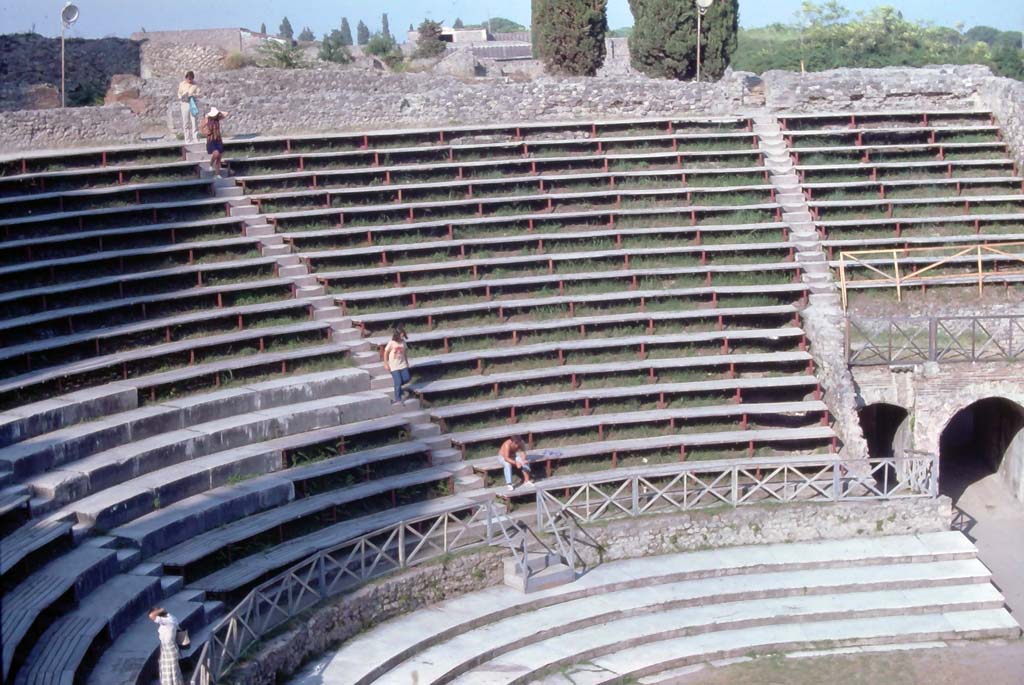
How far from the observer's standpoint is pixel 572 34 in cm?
3038

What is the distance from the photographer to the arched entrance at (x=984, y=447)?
71.7 ft

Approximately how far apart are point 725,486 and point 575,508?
2.31 metres

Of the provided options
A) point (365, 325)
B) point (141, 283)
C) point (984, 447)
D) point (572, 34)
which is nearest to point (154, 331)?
point (141, 283)

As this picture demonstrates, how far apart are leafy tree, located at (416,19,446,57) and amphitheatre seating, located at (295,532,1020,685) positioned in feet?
85.5

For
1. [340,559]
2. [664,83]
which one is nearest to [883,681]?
[340,559]

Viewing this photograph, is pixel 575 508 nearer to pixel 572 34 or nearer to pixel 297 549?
pixel 297 549

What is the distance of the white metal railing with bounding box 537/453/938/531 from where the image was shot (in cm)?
1834

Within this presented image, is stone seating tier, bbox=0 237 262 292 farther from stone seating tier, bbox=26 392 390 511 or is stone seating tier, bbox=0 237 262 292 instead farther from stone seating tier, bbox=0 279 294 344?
→ stone seating tier, bbox=26 392 390 511

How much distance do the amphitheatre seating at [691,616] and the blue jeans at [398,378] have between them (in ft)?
11.6

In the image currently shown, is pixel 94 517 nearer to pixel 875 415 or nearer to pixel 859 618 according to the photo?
pixel 859 618

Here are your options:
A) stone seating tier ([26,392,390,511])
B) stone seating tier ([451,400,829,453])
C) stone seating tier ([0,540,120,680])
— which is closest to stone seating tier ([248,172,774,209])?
stone seating tier ([26,392,390,511])

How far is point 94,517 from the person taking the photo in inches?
590

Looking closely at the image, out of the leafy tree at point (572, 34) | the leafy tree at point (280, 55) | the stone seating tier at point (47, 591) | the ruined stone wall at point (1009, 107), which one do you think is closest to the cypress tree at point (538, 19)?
the leafy tree at point (572, 34)

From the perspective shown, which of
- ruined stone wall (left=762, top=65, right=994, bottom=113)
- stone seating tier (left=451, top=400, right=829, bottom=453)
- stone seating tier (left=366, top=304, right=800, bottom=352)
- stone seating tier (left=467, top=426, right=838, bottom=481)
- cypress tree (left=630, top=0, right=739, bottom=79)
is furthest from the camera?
cypress tree (left=630, top=0, right=739, bottom=79)
